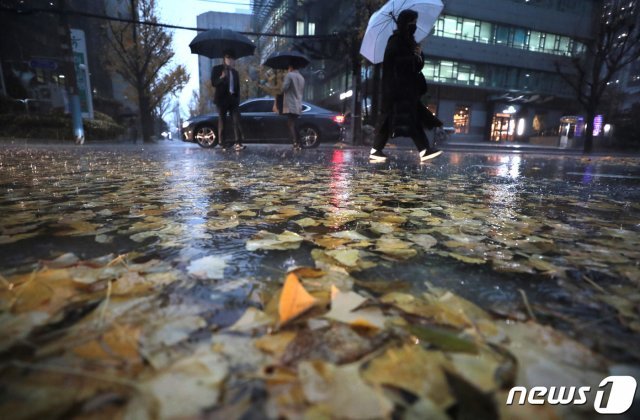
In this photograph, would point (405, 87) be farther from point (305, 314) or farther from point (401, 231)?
point (305, 314)

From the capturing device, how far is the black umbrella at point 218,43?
10586 mm

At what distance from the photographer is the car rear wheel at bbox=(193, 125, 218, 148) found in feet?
37.7

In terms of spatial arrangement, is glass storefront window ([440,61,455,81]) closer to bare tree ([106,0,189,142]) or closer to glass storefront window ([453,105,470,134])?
glass storefront window ([453,105,470,134])

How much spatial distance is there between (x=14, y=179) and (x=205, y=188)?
2.31 metres

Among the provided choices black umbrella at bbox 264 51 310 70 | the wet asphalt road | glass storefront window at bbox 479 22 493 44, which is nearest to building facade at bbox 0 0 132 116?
black umbrella at bbox 264 51 310 70

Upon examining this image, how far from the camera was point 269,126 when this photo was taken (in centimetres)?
1192

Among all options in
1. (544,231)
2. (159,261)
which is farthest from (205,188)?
(544,231)

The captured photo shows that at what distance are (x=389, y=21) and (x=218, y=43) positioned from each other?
22.3 feet

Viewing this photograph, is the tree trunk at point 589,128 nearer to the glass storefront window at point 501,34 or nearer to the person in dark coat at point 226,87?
the person in dark coat at point 226,87

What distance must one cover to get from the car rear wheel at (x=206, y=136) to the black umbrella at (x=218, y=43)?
2378mm

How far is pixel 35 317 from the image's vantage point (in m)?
0.87

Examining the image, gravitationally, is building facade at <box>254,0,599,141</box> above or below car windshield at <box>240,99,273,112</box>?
above

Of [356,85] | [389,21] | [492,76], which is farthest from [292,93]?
[492,76]

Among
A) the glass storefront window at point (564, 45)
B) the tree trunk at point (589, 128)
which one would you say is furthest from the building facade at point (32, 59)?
the glass storefront window at point (564, 45)
